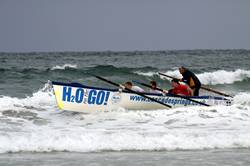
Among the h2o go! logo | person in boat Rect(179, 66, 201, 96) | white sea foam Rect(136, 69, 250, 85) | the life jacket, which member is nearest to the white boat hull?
the h2o go! logo

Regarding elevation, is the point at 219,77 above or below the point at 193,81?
below

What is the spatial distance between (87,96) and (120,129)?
7.52 ft

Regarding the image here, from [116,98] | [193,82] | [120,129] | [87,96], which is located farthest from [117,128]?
[193,82]

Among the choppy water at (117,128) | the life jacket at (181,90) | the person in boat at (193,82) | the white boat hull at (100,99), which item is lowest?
the choppy water at (117,128)

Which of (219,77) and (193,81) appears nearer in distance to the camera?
(193,81)

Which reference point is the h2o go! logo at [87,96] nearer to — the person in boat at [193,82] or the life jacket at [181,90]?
the life jacket at [181,90]

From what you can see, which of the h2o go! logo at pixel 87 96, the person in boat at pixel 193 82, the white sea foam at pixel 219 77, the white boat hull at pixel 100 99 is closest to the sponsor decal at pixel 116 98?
the white boat hull at pixel 100 99

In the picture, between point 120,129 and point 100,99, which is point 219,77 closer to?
point 100,99

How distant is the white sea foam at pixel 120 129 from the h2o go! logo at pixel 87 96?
1.26ft

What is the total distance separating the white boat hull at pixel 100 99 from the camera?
13758 mm

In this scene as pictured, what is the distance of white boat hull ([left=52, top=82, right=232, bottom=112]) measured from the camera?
13.8m

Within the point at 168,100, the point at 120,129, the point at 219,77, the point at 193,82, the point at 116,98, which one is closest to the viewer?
the point at 120,129

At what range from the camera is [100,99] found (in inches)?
559

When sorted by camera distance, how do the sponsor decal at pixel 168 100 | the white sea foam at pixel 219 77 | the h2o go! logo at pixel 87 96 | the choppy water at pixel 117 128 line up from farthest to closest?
1. the white sea foam at pixel 219 77
2. the sponsor decal at pixel 168 100
3. the h2o go! logo at pixel 87 96
4. the choppy water at pixel 117 128
